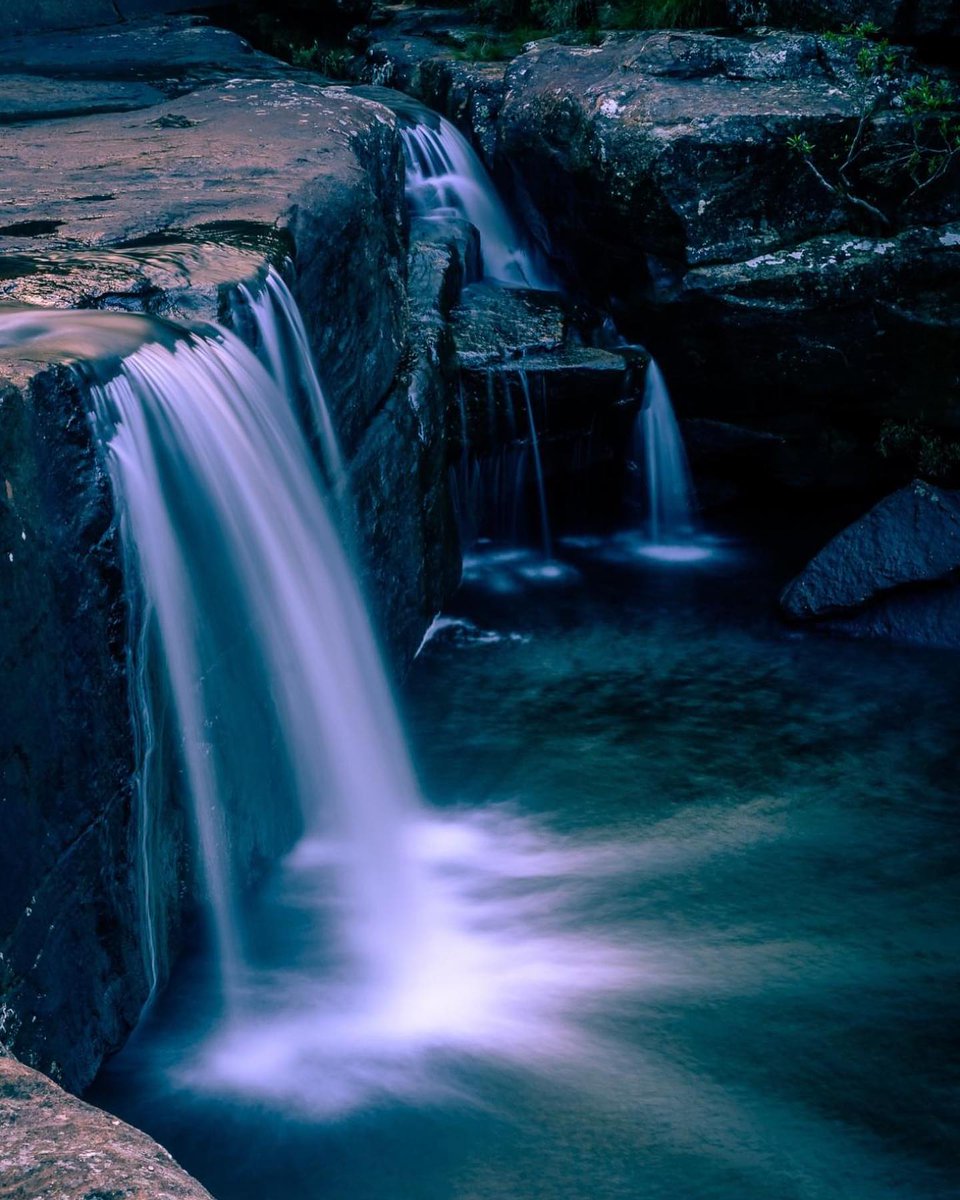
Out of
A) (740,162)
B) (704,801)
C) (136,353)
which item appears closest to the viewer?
(136,353)

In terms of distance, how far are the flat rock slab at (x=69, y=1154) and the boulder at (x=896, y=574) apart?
4.76m

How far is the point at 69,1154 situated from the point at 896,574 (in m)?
4.99

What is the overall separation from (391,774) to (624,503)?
3367 millimetres

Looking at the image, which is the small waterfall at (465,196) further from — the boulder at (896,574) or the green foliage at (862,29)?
the boulder at (896,574)

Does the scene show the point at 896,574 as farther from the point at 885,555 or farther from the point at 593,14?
the point at 593,14

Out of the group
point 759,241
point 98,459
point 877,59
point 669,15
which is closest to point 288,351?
point 98,459

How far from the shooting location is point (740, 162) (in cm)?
672

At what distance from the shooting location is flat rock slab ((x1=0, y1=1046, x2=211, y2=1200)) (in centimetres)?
153

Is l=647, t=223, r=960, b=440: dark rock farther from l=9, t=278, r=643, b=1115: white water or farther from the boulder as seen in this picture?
l=9, t=278, r=643, b=1115: white water

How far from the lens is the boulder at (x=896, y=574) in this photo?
586cm

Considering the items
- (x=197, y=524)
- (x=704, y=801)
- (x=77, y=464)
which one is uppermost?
(x=77, y=464)

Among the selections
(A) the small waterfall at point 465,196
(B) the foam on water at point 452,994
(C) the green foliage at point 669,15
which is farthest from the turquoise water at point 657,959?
(C) the green foliage at point 669,15

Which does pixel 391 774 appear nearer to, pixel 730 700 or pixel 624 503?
pixel 730 700

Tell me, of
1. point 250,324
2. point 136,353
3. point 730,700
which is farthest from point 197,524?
point 730,700
